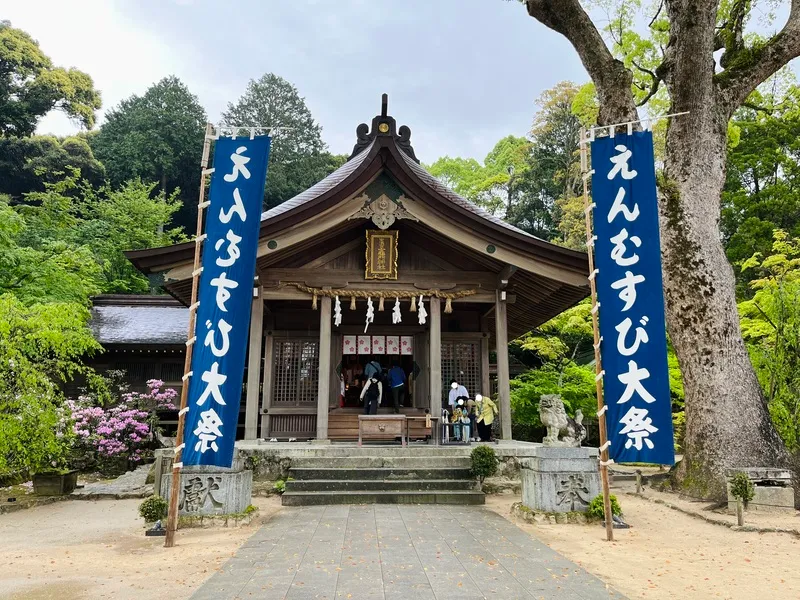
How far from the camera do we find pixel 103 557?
5402 mm

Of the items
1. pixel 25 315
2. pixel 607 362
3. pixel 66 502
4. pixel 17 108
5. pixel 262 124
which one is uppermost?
pixel 262 124

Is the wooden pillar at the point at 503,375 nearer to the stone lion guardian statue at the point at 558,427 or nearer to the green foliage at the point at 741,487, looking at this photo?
the stone lion guardian statue at the point at 558,427

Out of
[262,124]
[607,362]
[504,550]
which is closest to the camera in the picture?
[504,550]

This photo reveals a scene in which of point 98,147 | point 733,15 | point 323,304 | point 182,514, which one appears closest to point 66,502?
point 182,514

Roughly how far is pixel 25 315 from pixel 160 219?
1983cm

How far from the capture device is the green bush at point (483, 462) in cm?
886

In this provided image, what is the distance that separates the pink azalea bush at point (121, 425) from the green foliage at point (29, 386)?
10.3 feet

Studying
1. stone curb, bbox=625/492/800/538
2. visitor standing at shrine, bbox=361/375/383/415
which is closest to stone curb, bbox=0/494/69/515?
visitor standing at shrine, bbox=361/375/383/415

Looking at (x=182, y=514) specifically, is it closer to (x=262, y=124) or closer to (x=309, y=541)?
(x=309, y=541)

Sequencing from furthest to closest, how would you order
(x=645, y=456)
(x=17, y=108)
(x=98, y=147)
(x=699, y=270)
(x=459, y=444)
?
(x=98, y=147) < (x=17, y=108) < (x=459, y=444) < (x=699, y=270) < (x=645, y=456)

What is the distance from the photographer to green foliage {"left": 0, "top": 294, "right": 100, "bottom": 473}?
27.8 ft

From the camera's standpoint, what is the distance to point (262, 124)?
39844mm

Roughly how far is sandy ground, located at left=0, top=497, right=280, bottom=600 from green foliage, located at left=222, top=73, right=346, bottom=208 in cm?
3033

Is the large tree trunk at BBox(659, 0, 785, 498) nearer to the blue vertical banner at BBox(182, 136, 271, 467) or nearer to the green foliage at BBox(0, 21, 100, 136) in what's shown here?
the blue vertical banner at BBox(182, 136, 271, 467)
